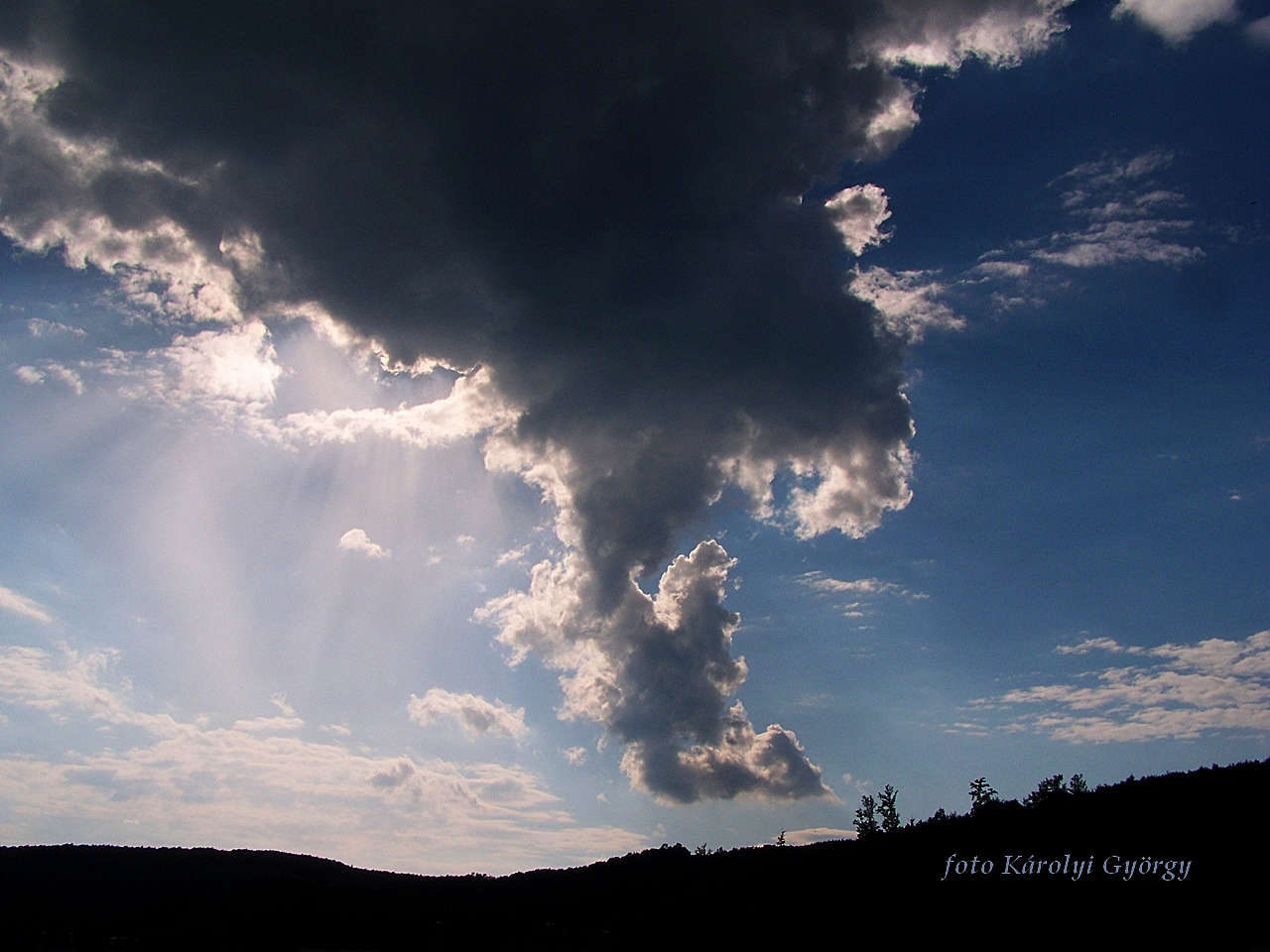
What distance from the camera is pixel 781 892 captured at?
4385 inches

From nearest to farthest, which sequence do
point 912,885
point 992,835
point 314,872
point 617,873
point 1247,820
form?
point 1247,820 → point 912,885 → point 992,835 → point 617,873 → point 314,872

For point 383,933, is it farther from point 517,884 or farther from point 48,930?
point 48,930

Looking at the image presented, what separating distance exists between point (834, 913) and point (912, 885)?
9.03 meters

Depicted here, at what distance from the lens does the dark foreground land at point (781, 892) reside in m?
73.4

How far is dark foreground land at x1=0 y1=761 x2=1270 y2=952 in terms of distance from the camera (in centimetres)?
7344

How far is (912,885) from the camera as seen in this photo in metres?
96.8

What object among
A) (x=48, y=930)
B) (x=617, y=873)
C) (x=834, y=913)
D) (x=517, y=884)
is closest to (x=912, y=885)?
(x=834, y=913)

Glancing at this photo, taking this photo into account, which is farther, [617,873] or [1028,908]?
[617,873]

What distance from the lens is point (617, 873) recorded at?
471 ft

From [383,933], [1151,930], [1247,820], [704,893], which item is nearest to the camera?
[1151,930]

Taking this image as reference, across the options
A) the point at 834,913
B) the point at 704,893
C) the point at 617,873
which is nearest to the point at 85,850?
the point at 617,873

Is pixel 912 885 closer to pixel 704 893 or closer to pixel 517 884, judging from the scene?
pixel 704 893

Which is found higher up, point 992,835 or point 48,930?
point 992,835

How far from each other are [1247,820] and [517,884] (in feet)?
361
